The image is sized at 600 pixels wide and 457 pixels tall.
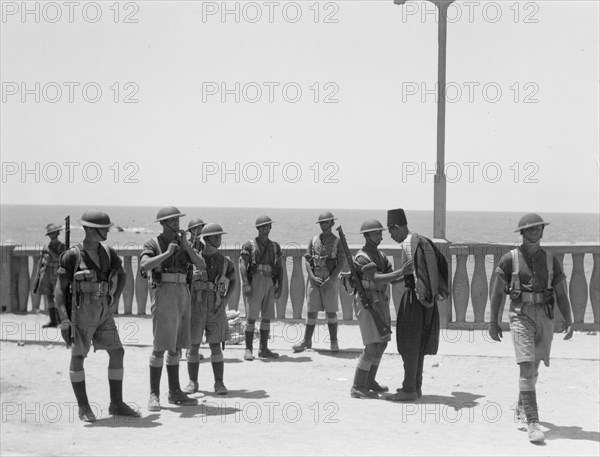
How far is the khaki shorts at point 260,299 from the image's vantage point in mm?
11617

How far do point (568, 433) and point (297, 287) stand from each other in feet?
21.5

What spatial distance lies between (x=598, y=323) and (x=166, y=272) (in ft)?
Result: 23.0

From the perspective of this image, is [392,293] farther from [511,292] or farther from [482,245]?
[511,292]

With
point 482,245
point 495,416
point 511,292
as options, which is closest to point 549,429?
point 495,416

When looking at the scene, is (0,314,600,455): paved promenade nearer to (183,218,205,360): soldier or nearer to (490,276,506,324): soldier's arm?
(490,276,506,324): soldier's arm

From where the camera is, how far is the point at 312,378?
1026 cm

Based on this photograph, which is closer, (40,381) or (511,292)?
(511,292)

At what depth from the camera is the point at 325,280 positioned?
1190 cm

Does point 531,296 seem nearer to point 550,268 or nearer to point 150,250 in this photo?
point 550,268

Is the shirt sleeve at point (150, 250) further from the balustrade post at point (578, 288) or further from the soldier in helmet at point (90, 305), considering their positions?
the balustrade post at point (578, 288)

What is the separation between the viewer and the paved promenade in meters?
7.45

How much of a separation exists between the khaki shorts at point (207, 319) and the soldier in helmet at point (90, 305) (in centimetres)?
115

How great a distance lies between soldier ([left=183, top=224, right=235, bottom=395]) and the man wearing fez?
1906mm

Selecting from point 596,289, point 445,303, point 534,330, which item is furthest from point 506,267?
point 596,289
